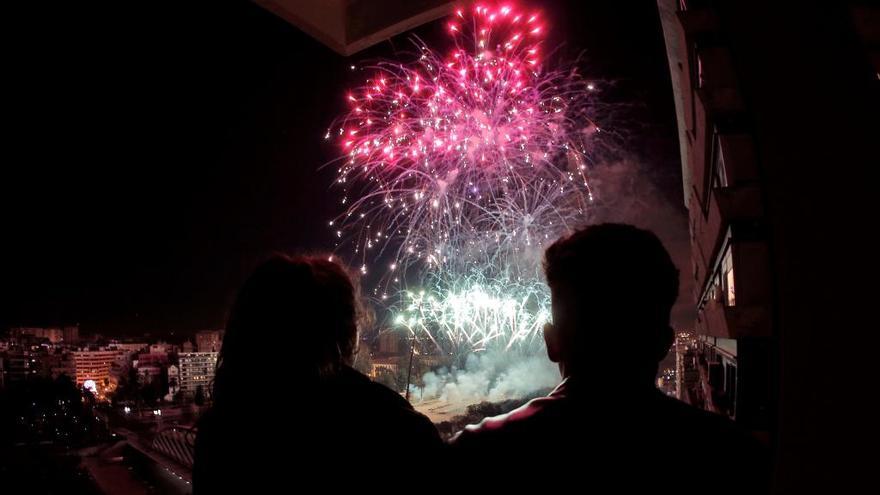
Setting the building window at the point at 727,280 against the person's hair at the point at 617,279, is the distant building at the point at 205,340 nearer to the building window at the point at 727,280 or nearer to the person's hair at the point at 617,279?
the building window at the point at 727,280

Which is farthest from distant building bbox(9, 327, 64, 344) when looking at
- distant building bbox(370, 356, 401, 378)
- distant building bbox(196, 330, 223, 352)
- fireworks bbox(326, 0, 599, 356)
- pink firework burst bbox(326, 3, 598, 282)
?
distant building bbox(370, 356, 401, 378)

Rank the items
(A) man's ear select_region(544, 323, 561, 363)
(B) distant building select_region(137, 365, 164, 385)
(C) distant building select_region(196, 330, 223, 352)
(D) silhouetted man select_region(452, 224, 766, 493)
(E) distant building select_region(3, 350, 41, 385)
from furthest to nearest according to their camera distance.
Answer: (B) distant building select_region(137, 365, 164, 385) → (C) distant building select_region(196, 330, 223, 352) → (E) distant building select_region(3, 350, 41, 385) → (A) man's ear select_region(544, 323, 561, 363) → (D) silhouetted man select_region(452, 224, 766, 493)

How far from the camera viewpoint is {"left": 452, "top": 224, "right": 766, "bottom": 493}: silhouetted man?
97cm

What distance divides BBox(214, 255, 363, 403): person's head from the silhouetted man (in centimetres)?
45

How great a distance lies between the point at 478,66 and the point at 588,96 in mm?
1795

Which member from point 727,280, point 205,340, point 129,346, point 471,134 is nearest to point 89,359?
point 129,346

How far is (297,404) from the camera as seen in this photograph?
124 centimetres

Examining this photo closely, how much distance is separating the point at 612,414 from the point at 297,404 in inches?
29.4

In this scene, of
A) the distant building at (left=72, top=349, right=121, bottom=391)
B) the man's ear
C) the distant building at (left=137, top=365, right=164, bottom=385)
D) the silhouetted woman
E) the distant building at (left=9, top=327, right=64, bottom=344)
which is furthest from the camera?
the distant building at (left=137, top=365, right=164, bottom=385)

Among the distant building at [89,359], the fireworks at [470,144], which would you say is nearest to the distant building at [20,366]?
the distant building at [89,359]

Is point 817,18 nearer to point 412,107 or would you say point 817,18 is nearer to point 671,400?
point 671,400

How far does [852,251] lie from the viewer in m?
1.48

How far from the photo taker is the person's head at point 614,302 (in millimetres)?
1024

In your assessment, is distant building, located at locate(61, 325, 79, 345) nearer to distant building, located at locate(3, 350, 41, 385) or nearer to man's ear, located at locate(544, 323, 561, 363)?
distant building, located at locate(3, 350, 41, 385)
